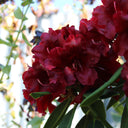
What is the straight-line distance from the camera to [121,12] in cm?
41

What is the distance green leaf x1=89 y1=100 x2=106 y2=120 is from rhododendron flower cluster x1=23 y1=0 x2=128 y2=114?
0.05 metres

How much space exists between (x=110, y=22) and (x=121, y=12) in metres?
0.04

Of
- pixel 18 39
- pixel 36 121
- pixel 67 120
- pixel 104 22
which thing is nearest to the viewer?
pixel 104 22

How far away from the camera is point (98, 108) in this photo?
0.49 metres

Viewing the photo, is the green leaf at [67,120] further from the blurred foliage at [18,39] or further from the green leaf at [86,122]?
the blurred foliage at [18,39]

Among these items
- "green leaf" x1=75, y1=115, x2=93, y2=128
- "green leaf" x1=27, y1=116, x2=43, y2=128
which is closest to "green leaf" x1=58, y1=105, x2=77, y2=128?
"green leaf" x1=75, y1=115, x2=93, y2=128

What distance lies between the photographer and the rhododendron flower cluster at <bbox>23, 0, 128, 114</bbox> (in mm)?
426

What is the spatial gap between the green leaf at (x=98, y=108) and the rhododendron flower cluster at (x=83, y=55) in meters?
0.05

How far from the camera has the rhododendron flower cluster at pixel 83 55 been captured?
426mm

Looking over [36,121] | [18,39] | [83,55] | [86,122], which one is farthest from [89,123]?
[18,39]

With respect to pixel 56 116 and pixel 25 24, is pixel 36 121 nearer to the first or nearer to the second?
pixel 56 116

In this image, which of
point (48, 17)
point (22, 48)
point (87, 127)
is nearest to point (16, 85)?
point (22, 48)

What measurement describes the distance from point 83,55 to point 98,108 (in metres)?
0.12

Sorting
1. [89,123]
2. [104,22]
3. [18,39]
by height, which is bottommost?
[89,123]
